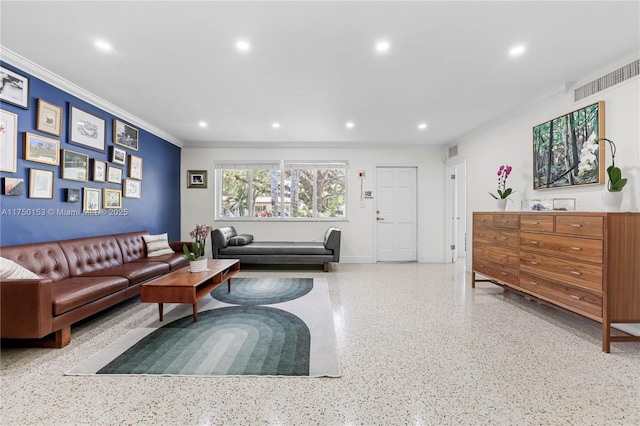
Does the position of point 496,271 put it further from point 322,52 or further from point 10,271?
point 10,271

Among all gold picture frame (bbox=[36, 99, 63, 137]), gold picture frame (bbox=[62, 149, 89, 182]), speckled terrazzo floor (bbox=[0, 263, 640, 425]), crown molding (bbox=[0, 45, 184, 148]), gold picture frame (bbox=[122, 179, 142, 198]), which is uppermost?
crown molding (bbox=[0, 45, 184, 148])

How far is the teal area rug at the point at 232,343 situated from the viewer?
2.00 meters

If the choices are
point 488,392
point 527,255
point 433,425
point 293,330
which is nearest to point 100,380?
point 293,330

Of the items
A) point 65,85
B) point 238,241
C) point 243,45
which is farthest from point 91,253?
point 243,45

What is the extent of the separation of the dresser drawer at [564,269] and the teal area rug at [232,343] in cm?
224

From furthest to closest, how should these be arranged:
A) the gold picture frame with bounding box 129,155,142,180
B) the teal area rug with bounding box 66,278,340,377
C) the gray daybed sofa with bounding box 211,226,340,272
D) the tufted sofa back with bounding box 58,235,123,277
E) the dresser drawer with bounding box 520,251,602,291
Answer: the gray daybed sofa with bounding box 211,226,340,272
the gold picture frame with bounding box 129,155,142,180
the tufted sofa back with bounding box 58,235,123,277
the dresser drawer with bounding box 520,251,602,291
the teal area rug with bounding box 66,278,340,377

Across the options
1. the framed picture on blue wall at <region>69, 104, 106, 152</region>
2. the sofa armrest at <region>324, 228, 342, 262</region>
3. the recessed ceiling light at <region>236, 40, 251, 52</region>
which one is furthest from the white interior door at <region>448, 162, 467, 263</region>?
the framed picture on blue wall at <region>69, 104, 106, 152</region>

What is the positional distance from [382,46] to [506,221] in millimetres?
2588

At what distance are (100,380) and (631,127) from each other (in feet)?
15.5

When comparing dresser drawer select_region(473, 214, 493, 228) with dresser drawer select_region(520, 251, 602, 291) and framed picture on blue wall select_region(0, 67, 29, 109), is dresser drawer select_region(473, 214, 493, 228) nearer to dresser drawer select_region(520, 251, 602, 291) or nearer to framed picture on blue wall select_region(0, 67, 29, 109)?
dresser drawer select_region(520, 251, 602, 291)

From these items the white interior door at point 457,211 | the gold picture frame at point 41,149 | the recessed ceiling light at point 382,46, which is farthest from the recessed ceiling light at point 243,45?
the white interior door at point 457,211

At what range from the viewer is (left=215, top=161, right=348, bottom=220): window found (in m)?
6.24

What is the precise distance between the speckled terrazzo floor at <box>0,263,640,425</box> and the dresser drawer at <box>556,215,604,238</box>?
94 centimetres

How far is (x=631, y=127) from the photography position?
101 inches
